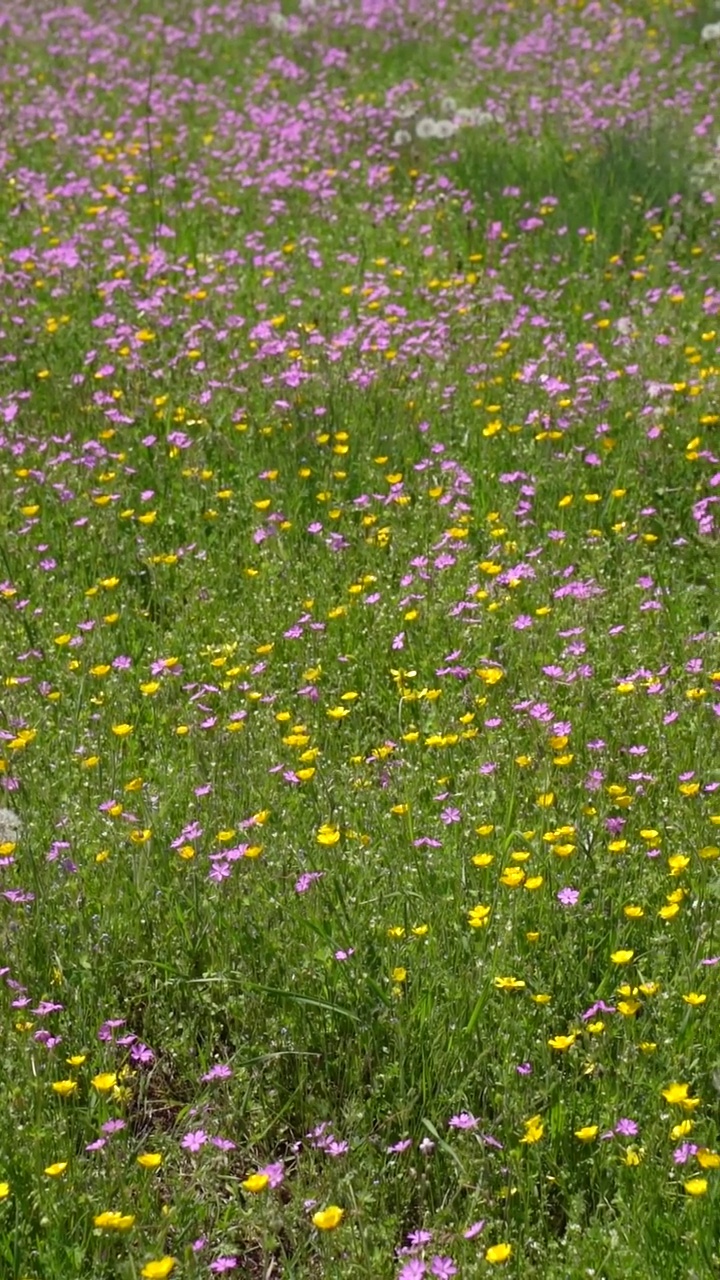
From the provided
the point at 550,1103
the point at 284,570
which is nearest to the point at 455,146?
the point at 284,570

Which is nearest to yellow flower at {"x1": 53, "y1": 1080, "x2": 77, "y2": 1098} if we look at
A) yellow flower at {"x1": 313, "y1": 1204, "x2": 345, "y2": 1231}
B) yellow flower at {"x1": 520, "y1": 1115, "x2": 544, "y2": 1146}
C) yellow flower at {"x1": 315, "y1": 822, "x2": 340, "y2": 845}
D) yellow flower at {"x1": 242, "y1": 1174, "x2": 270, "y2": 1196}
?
yellow flower at {"x1": 242, "y1": 1174, "x2": 270, "y2": 1196}

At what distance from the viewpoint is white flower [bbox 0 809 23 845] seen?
3.50 meters

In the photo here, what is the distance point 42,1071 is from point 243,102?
26.7 feet

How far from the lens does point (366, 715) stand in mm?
4137

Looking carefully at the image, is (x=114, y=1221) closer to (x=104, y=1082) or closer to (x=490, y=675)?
(x=104, y=1082)

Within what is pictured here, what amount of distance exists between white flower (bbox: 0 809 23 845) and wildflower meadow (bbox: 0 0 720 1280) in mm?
15

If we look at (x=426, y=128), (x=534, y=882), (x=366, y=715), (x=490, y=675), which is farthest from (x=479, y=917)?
(x=426, y=128)

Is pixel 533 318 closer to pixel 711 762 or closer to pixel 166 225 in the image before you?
pixel 166 225

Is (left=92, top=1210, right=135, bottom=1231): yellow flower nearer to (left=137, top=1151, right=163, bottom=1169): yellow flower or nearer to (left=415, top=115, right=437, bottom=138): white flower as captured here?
(left=137, top=1151, right=163, bottom=1169): yellow flower

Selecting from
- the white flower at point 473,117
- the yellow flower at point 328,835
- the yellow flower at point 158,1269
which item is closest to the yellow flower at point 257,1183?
the yellow flower at point 158,1269

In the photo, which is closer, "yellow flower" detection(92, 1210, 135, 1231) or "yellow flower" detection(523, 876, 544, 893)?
"yellow flower" detection(92, 1210, 135, 1231)

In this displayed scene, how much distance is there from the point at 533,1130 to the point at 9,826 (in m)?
1.53

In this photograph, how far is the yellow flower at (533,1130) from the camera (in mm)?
2578

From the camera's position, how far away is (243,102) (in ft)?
32.2
